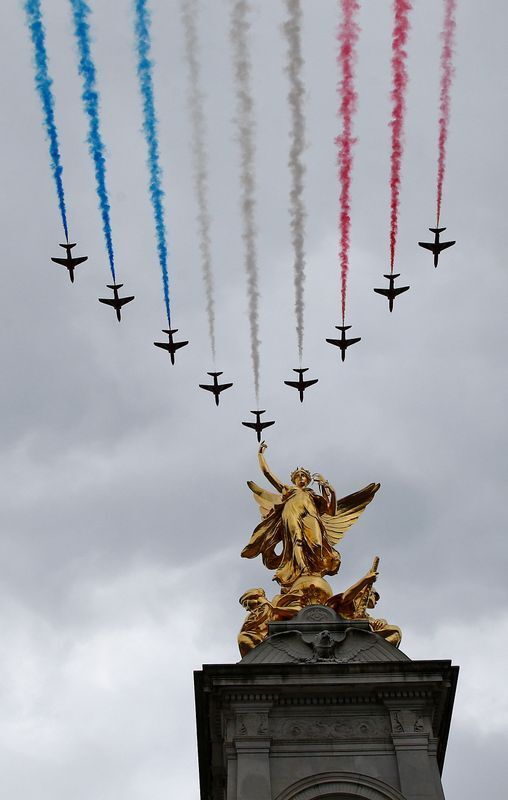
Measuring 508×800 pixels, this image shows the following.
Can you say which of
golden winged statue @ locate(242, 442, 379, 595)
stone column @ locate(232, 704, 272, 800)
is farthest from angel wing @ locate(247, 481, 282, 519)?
stone column @ locate(232, 704, 272, 800)

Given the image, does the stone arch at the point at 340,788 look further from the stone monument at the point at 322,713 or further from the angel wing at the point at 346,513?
the angel wing at the point at 346,513

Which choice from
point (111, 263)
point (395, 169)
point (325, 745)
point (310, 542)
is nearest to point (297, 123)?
point (395, 169)

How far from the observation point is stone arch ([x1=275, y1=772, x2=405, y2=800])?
1687 inches

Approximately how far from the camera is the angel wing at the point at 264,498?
55.8 metres

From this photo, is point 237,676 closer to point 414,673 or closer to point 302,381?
point 414,673

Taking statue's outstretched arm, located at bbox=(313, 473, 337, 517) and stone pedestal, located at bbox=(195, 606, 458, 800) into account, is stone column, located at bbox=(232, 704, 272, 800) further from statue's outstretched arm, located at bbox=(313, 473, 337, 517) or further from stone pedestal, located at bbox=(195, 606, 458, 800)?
statue's outstretched arm, located at bbox=(313, 473, 337, 517)

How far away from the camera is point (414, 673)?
4538 cm

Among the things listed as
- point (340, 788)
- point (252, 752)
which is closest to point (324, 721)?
point (340, 788)

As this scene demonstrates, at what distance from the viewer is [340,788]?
43156mm

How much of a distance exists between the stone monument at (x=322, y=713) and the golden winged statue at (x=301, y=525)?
10.1 ft

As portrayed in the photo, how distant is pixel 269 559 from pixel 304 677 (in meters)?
9.22

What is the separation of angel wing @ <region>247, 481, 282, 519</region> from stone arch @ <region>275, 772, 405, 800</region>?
46.8 feet

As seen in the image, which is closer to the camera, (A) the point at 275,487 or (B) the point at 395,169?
(B) the point at 395,169

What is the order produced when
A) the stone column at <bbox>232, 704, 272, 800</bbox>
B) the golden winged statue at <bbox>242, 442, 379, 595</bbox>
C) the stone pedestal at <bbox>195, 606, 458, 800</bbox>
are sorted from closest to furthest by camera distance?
the stone column at <bbox>232, 704, 272, 800</bbox>
the stone pedestal at <bbox>195, 606, 458, 800</bbox>
the golden winged statue at <bbox>242, 442, 379, 595</bbox>
